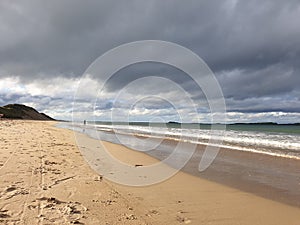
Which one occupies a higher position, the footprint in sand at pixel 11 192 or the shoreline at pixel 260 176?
the footprint in sand at pixel 11 192

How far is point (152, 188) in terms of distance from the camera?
7.16m

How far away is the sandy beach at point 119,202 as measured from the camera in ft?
15.6

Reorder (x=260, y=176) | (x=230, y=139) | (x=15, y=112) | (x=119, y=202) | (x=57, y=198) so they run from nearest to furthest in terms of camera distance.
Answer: (x=57, y=198)
(x=119, y=202)
(x=260, y=176)
(x=230, y=139)
(x=15, y=112)

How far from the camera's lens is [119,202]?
5723 millimetres

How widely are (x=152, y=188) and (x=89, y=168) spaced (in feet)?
10.3

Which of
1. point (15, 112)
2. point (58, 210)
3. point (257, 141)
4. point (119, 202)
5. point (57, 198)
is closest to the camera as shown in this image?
point (58, 210)

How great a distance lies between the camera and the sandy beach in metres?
4.74

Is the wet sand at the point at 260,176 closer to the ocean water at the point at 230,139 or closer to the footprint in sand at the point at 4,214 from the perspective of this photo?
the ocean water at the point at 230,139

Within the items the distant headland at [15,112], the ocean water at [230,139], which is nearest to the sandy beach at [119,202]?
the ocean water at [230,139]

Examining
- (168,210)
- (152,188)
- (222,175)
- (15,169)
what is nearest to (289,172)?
(222,175)

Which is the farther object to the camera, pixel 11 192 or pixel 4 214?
pixel 11 192

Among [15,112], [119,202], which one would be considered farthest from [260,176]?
[15,112]

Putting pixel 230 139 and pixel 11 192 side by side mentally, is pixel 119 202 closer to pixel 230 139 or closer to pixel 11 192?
pixel 11 192

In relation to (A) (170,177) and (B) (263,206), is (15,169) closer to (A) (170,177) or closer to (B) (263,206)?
(A) (170,177)
